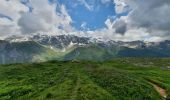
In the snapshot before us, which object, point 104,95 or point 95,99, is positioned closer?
point 95,99

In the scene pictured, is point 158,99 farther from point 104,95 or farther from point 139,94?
point 104,95

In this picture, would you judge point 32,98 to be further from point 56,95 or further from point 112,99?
point 112,99

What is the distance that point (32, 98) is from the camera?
86.3 metres

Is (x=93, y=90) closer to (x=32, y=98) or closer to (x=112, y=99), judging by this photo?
(x=112, y=99)

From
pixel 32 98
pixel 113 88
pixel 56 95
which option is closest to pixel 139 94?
pixel 113 88

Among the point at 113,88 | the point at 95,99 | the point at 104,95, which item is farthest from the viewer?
the point at 113,88

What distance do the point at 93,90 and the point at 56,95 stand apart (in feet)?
37.4

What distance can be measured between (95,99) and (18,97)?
28.9 meters

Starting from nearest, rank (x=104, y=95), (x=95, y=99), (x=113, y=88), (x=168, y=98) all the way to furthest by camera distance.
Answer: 1. (x=95, y=99)
2. (x=104, y=95)
3. (x=168, y=98)
4. (x=113, y=88)

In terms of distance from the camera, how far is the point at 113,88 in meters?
97.0

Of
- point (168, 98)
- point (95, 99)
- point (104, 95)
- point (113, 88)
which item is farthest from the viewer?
point (113, 88)

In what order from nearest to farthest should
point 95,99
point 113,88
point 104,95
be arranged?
point 95,99, point 104,95, point 113,88

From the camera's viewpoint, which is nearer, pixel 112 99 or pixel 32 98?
pixel 112 99

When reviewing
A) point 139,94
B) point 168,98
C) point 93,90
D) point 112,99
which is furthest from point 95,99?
point 168,98
